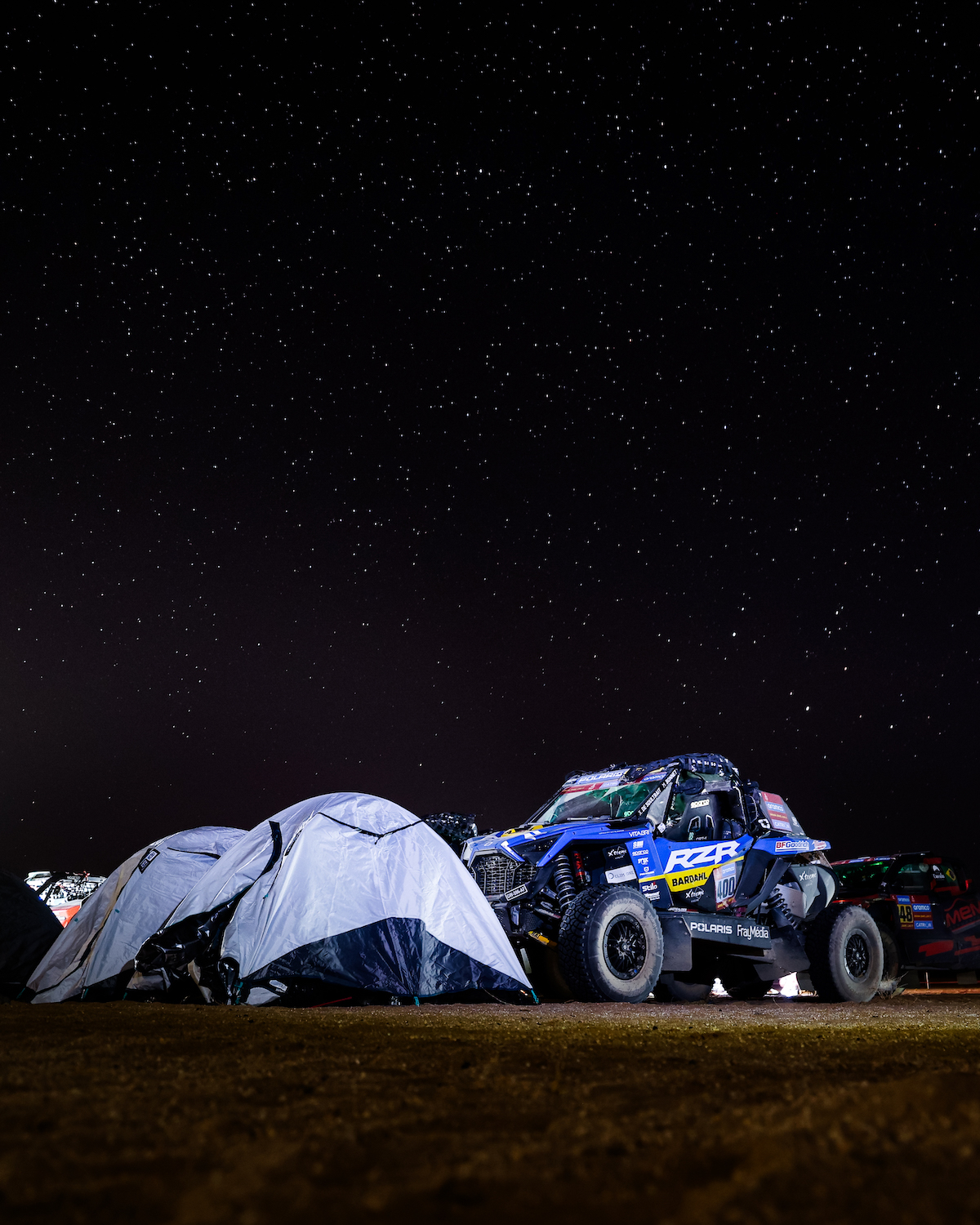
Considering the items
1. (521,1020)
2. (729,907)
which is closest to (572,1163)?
(521,1020)

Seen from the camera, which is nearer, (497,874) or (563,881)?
(563,881)

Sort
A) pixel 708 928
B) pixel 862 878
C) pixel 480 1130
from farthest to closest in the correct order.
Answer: pixel 862 878, pixel 708 928, pixel 480 1130

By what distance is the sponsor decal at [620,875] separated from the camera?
9.27m

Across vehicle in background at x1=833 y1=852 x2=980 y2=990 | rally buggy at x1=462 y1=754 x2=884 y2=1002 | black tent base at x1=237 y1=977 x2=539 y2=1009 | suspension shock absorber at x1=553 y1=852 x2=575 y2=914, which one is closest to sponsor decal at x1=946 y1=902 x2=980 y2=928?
vehicle in background at x1=833 y1=852 x2=980 y2=990


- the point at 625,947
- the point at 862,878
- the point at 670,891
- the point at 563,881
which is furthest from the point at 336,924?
the point at 862,878

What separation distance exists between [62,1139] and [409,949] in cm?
563

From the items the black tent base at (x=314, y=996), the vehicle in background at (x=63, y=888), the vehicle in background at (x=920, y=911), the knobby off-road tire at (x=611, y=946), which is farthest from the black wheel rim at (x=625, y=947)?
the vehicle in background at (x=63, y=888)

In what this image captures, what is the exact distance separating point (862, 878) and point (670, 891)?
5504mm

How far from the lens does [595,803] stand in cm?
1037

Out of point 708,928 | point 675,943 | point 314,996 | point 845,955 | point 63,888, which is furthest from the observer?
point 63,888

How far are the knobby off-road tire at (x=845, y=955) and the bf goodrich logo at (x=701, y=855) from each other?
1.61 meters

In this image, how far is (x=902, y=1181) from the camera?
183 cm

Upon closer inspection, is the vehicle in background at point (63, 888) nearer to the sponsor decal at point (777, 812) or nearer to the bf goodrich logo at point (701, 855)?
the bf goodrich logo at point (701, 855)

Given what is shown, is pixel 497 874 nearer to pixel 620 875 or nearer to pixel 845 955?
pixel 620 875
